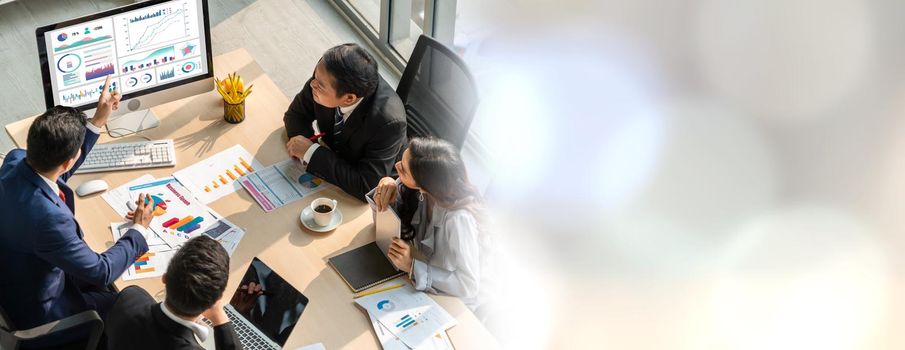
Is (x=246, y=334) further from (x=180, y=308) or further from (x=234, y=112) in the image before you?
(x=234, y=112)

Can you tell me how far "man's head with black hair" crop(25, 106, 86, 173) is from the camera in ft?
8.49

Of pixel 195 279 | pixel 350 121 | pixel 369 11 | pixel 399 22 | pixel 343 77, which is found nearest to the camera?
pixel 195 279

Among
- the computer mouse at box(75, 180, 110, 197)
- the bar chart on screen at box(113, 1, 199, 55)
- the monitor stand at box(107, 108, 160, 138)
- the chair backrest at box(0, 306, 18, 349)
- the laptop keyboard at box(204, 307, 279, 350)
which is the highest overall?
the bar chart on screen at box(113, 1, 199, 55)

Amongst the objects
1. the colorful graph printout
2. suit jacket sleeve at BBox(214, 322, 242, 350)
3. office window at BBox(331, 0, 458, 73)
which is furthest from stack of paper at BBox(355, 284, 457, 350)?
office window at BBox(331, 0, 458, 73)

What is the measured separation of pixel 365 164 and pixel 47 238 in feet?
3.60

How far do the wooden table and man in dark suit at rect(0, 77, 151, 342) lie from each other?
0.44 feet

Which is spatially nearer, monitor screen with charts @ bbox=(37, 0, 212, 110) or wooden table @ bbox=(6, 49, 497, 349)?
wooden table @ bbox=(6, 49, 497, 349)

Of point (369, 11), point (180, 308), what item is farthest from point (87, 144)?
point (369, 11)

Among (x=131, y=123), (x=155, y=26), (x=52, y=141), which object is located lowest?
(x=131, y=123)

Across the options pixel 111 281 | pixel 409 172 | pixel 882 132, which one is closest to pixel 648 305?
pixel 409 172

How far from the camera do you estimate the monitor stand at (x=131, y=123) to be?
3.27 metres

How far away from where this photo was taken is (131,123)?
3.30 metres

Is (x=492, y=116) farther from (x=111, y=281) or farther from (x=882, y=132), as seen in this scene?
(x=882, y=132)

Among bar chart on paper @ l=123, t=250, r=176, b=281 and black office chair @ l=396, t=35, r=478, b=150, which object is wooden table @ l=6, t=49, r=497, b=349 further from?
black office chair @ l=396, t=35, r=478, b=150
